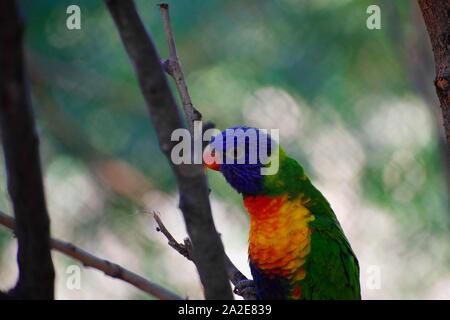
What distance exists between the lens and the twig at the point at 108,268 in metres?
0.79

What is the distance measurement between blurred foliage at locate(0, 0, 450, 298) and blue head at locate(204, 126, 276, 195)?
4.06 ft

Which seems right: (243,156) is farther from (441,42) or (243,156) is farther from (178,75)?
(441,42)

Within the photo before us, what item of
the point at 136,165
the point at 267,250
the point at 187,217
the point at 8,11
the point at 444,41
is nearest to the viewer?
the point at 8,11

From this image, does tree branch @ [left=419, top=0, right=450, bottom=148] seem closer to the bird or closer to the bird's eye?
the bird

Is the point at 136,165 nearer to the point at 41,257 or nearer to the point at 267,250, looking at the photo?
the point at 267,250

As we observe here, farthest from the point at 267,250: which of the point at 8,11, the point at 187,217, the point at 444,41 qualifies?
the point at 8,11

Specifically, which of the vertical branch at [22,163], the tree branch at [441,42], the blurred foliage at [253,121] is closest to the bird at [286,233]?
the tree branch at [441,42]

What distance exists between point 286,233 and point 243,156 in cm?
21

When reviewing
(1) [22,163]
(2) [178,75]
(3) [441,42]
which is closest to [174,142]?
(1) [22,163]

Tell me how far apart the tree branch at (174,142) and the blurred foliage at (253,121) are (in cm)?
200

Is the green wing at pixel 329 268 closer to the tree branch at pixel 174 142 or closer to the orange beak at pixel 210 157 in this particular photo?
the orange beak at pixel 210 157

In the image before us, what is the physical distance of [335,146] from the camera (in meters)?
3.02

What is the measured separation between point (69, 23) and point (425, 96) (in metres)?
1.66

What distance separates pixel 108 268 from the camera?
0.84 meters
